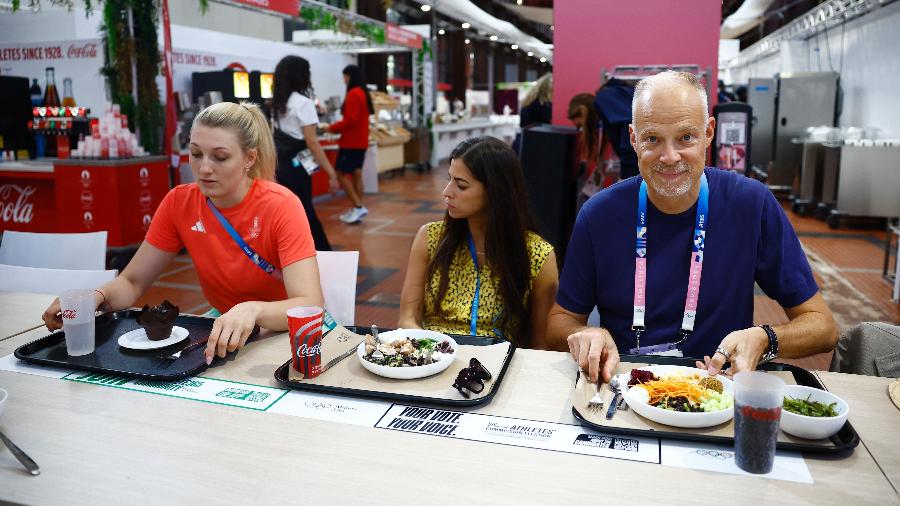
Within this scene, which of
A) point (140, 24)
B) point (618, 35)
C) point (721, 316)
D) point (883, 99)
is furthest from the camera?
point (883, 99)

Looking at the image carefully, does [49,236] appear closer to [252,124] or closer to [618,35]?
[252,124]

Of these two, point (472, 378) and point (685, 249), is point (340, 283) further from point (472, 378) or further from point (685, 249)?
point (685, 249)

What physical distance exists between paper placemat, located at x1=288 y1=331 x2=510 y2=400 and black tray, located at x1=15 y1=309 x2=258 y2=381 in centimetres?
28

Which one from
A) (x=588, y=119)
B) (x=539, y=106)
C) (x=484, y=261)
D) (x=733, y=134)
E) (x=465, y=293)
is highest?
(x=539, y=106)

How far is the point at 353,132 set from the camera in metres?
8.05

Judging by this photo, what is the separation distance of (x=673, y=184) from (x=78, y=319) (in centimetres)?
156

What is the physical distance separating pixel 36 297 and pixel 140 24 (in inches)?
179

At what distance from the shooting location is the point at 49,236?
9.02 ft

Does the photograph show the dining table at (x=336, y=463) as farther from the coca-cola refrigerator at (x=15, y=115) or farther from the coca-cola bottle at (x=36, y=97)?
the coca-cola bottle at (x=36, y=97)

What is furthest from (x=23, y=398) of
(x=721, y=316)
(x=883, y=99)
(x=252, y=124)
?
(x=883, y=99)

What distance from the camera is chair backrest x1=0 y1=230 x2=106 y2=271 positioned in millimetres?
2680

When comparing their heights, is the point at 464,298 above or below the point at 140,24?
below

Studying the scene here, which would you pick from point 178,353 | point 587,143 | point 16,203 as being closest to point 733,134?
point 587,143

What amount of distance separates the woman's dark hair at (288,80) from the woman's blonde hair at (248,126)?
2940mm
